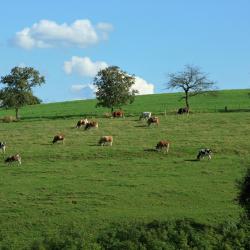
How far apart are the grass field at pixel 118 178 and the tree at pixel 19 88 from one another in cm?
2765

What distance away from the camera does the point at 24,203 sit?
143 ft

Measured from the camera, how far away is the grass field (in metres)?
40.8

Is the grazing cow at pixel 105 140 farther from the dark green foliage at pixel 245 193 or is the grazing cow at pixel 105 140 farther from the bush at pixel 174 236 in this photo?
Result: the dark green foliage at pixel 245 193

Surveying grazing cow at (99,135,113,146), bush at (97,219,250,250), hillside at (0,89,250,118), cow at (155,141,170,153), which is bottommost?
bush at (97,219,250,250)

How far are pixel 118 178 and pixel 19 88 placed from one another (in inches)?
2122

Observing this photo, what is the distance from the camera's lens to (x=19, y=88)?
99688 mm

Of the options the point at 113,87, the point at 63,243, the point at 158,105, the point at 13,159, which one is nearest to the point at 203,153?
the point at 13,159

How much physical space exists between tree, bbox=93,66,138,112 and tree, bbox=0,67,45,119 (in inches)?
374

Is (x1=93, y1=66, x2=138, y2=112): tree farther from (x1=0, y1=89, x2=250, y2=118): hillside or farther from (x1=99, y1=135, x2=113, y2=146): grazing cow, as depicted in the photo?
(x1=99, y1=135, x2=113, y2=146): grazing cow

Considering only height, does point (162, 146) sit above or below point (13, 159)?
above

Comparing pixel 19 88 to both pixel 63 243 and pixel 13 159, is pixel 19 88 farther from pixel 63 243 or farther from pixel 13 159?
pixel 63 243

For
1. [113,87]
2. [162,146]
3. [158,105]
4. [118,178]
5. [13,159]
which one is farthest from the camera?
[158,105]

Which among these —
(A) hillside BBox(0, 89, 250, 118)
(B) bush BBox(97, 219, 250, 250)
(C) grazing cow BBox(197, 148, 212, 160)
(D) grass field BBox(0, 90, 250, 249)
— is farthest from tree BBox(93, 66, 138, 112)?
(B) bush BBox(97, 219, 250, 250)

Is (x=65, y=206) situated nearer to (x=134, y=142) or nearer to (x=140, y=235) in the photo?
(x=140, y=235)
